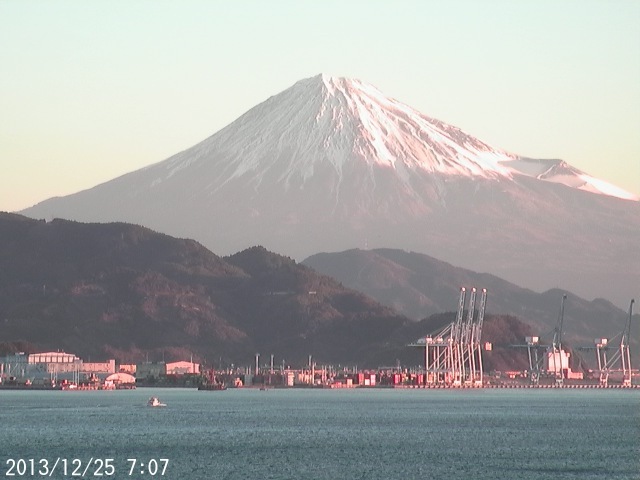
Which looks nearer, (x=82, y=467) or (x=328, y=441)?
(x=82, y=467)

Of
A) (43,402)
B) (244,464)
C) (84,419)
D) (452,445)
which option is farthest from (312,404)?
(244,464)

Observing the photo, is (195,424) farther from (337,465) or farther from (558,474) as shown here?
(558,474)

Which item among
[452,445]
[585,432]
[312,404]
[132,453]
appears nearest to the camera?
[132,453]

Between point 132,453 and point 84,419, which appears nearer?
point 132,453

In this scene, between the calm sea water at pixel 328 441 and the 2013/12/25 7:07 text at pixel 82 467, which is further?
Result: the calm sea water at pixel 328 441

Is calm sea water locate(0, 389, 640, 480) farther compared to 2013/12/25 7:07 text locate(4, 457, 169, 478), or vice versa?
calm sea water locate(0, 389, 640, 480)

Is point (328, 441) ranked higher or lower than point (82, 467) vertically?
higher

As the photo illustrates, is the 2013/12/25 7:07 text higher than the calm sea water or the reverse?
the reverse

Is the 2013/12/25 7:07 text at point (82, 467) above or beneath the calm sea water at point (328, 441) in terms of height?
beneath
